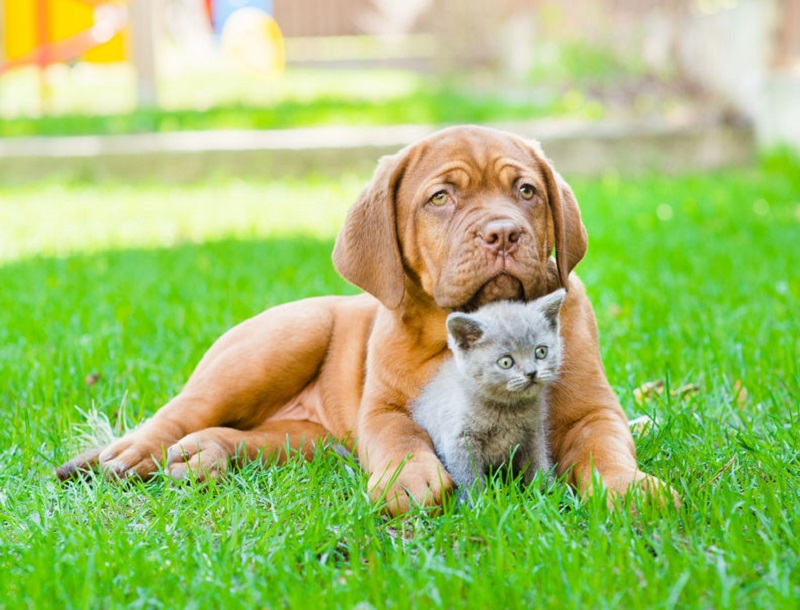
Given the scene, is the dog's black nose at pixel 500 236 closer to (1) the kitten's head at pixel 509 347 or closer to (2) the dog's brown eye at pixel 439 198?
(1) the kitten's head at pixel 509 347

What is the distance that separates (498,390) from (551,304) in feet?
0.96

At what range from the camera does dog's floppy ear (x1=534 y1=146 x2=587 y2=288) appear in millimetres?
3447

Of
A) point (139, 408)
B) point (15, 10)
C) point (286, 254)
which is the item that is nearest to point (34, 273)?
point (286, 254)

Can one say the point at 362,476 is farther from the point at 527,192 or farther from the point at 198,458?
the point at 527,192

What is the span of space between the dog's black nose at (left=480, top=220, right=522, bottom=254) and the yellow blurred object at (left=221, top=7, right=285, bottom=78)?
2108 centimetres

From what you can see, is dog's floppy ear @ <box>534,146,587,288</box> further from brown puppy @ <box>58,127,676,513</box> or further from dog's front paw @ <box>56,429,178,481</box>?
dog's front paw @ <box>56,429,178,481</box>

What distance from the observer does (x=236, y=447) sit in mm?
3664

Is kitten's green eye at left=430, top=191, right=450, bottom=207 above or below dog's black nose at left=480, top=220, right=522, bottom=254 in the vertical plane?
above

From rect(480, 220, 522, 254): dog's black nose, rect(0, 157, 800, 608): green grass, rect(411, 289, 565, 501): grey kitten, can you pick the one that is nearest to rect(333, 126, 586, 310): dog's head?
rect(480, 220, 522, 254): dog's black nose

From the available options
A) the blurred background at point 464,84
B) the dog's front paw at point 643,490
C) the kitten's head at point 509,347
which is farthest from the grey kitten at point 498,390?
the blurred background at point 464,84

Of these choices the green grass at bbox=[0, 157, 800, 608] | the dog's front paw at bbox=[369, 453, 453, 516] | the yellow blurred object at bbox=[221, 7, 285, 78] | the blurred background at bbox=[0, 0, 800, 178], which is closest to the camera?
the green grass at bbox=[0, 157, 800, 608]

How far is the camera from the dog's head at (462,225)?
3.21 meters

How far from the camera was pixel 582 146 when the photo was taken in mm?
10742

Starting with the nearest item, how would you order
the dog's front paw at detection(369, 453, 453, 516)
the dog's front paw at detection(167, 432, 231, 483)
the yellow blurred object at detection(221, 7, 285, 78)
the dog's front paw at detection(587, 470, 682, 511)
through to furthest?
the dog's front paw at detection(587, 470, 682, 511) < the dog's front paw at detection(369, 453, 453, 516) < the dog's front paw at detection(167, 432, 231, 483) < the yellow blurred object at detection(221, 7, 285, 78)
